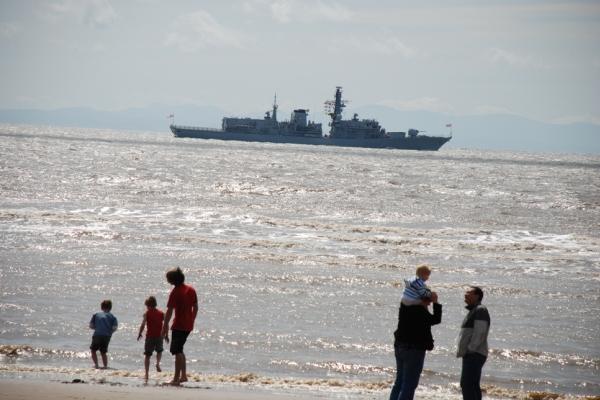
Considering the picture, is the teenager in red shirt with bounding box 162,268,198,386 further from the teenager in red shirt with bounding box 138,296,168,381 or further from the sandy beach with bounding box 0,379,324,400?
the teenager in red shirt with bounding box 138,296,168,381

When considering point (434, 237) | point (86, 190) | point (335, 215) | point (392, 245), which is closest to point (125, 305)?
point (392, 245)

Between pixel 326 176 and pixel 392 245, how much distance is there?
50073 millimetres

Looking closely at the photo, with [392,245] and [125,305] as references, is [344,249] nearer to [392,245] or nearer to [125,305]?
[392,245]

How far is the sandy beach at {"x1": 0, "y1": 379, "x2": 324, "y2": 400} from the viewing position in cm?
938

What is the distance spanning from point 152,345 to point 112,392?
1.91 metres

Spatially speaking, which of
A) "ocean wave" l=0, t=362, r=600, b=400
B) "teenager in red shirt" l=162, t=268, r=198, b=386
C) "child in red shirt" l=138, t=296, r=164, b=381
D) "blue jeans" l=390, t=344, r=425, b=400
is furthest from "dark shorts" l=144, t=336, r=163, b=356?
"blue jeans" l=390, t=344, r=425, b=400

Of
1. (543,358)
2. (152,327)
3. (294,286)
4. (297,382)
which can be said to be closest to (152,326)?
(152,327)

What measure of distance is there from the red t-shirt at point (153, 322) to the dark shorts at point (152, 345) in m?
0.06

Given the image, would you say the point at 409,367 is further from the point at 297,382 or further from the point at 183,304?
the point at 297,382

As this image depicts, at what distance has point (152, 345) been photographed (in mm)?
11617

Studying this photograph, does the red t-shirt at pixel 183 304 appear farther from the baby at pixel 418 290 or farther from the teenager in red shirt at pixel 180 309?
the baby at pixel 418 290

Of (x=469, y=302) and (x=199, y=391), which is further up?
(x=469, y=302)

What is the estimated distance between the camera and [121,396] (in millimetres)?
9469

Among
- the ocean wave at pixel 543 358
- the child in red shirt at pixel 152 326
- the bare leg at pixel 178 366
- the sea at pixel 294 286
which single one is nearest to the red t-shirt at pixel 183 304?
the bare leg at pixel 178 366
